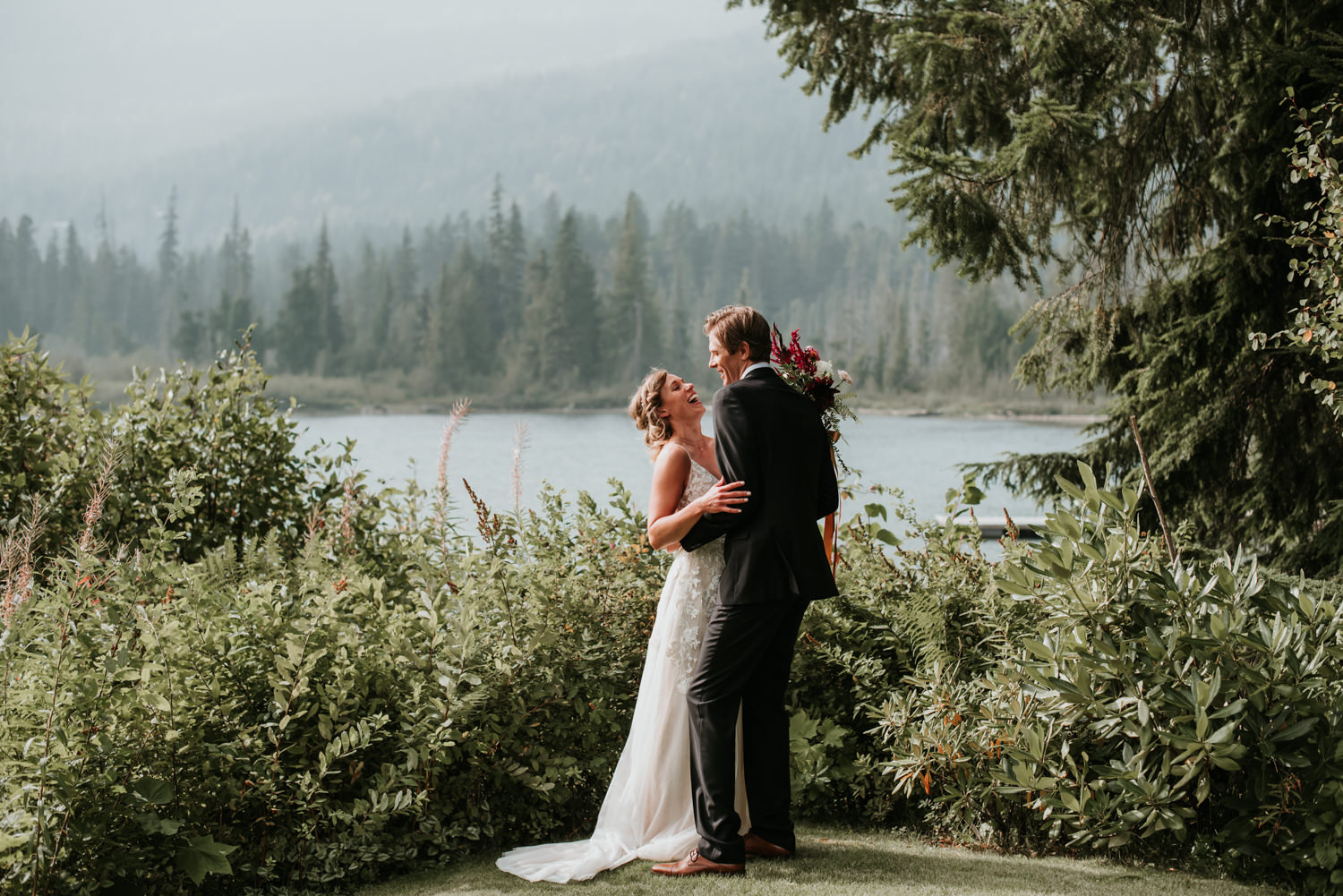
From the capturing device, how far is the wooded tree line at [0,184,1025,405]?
67500 millimetres

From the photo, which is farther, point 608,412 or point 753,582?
point 608,412

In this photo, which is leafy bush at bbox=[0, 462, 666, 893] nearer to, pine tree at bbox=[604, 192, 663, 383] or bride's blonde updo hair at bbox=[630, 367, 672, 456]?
bride's blonde updo hair at bbox=[630, 367, 672, 456]

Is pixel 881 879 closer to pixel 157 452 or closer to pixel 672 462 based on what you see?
pixel 672 462

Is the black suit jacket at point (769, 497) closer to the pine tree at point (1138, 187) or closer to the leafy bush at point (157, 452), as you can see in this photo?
the pine tree at point (1138, 187)

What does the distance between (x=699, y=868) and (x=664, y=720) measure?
1.67ft

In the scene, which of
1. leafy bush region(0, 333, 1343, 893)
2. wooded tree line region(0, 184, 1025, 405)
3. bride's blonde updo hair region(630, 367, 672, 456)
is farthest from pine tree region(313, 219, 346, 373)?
bride's blonde updo hair region(630, 367, 672, 456)

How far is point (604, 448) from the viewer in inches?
1384

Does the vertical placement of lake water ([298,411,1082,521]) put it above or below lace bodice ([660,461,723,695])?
below

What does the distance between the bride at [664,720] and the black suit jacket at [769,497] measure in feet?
0.54

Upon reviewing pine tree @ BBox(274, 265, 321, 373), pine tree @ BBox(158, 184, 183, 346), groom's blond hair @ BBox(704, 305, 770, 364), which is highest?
pine tree @ BBox(158, 184, 183, 346)

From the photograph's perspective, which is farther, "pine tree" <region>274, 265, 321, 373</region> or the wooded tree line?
"pine tree" <region>274, 265, 321, 373</region>

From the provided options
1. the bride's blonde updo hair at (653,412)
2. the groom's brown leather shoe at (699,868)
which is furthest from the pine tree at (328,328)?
the groom's brown leather shoe at (699,868)

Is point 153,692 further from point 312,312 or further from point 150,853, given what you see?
point 312,312

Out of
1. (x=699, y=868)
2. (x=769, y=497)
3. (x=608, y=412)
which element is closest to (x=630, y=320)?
(x=608, y=412)
